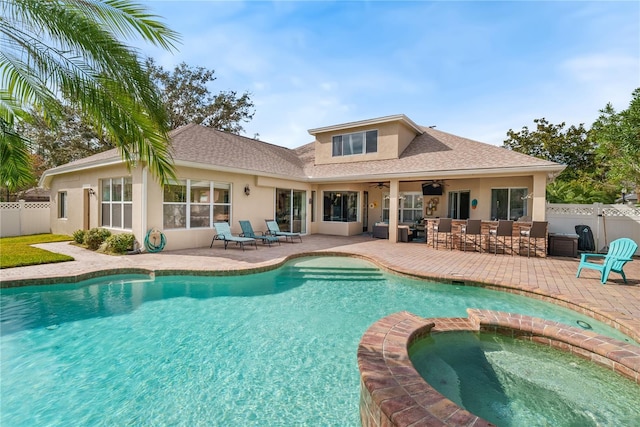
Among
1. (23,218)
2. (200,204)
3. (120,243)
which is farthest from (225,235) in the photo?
(23,218)

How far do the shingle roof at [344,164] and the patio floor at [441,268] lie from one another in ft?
11.7

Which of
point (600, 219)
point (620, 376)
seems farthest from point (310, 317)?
point (600, 219)

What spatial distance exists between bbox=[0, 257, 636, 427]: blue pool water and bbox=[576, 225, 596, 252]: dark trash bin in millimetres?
8150

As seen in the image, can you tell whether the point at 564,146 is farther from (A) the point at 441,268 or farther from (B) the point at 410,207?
(A) the point at 441,268

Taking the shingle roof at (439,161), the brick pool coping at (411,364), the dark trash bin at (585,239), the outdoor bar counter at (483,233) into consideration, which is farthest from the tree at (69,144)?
the dark trash bin at (585,239)

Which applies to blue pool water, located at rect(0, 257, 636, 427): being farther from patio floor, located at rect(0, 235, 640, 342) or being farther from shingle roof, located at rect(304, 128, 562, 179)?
shingle roof, located at rect(304, 128, 562, 179)

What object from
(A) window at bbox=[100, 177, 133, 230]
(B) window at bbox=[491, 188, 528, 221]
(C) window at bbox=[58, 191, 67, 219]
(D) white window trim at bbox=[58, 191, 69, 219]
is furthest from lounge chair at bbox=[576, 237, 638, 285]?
(C) window at bbox=[58, 191, 67, 219]

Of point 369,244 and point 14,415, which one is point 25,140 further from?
point 369,244

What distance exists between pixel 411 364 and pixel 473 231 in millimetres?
10524

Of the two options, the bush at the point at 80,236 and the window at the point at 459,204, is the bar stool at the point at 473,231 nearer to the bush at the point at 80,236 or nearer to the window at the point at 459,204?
the window at the point at 459,204

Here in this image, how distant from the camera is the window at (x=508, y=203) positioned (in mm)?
14547

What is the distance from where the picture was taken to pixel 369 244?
1462 centimetres

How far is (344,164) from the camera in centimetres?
1809

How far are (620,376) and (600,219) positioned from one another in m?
12.0
